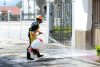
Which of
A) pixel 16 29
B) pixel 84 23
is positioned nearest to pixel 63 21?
pixel 84 23

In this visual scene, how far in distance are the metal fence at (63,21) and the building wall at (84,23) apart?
1.56 m

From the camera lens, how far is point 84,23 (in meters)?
12.6

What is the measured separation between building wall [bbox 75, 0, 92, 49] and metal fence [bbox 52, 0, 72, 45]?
156 centimetres

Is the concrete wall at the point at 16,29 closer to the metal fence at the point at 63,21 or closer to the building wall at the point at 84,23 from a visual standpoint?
the metal fence at the point at 63,21

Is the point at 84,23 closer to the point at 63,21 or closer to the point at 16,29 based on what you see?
the point at 63,21

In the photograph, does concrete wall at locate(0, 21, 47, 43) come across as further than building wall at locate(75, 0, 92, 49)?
Yes

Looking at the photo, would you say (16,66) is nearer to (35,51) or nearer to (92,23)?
(35,51)

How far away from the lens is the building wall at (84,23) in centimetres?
1242

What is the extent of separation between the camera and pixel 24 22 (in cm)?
2041

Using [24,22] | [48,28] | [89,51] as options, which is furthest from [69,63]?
[24,22]

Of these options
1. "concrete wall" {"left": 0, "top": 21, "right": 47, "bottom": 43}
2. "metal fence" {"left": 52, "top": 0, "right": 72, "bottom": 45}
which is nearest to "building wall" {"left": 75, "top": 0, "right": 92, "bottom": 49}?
"metal fence" {"left": 52, "top": 0, "right": 72, "bottom": 45}

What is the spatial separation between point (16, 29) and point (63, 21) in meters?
7.85

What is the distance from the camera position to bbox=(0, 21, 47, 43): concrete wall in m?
19.9

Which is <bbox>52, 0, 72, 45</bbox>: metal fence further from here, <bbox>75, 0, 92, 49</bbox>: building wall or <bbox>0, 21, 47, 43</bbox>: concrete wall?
<bbox>0, 21, 47, 43</bbox>: concrete wall
